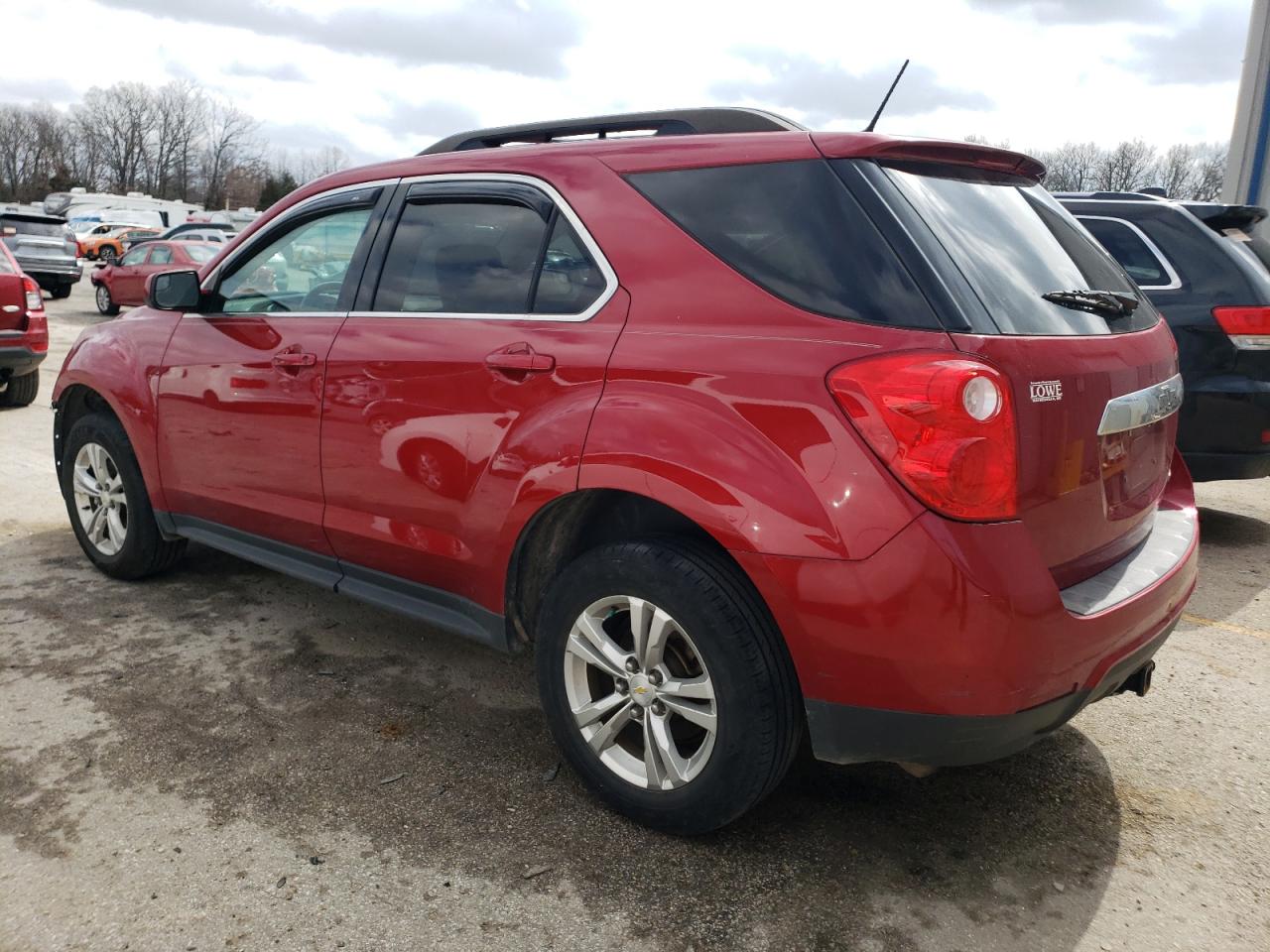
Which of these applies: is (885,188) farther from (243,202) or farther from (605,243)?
(243,202)

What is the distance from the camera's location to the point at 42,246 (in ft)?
73.5

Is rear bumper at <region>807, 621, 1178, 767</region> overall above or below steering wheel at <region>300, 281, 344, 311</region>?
below

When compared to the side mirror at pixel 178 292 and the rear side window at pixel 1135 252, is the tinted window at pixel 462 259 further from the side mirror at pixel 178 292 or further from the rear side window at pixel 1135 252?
the rear side window at pixel 1135 252

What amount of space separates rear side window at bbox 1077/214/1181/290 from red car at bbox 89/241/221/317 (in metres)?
17.0

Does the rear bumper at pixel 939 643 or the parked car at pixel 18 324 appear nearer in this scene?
the rear bumper at pixel 939 643

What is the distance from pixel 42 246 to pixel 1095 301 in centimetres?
2419

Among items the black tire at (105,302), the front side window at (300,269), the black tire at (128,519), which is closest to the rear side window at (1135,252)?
the front side window at (300,269)

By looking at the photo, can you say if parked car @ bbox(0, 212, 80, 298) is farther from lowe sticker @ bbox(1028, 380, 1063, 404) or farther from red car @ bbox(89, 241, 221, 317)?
lowe sticker @ bbox(1028, 380, 1063, 404)

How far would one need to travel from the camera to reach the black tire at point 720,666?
2508mm

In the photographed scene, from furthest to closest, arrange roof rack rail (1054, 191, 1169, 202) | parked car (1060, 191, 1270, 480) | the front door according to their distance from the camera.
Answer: roof rack rail (1054, 191, 1169, 202)
parked car (1060, 191, 1270, 480)
the front door

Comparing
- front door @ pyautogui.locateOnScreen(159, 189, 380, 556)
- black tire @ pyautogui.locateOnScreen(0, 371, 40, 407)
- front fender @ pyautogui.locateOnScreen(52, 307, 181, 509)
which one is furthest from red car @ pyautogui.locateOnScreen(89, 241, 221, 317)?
front door @ pyautogui.locateOnScreen(159, 189, 380, 556)

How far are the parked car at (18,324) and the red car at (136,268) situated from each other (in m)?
10.5

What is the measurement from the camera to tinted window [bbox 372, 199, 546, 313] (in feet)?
10.2

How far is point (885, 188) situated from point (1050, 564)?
934 millimetres
